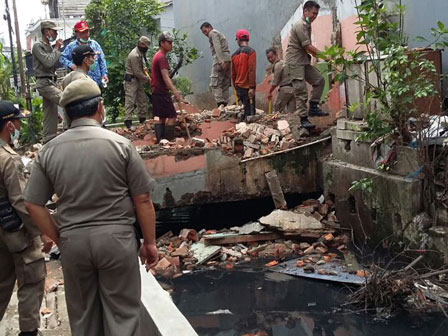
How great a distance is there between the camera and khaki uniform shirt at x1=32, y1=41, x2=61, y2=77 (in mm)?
7930

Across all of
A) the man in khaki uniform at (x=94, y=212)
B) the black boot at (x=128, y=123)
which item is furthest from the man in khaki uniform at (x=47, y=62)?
the man in khaki uniform at (x=94, y=212)

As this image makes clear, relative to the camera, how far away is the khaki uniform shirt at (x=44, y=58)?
793 centimetres

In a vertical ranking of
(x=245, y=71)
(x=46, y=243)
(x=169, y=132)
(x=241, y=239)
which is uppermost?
(x=245, y=71)

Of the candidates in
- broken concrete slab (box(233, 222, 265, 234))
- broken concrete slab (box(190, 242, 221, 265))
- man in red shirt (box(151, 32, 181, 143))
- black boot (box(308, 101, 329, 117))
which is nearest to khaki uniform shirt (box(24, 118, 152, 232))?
broken concrete slab (box(190, 242, 221, 265))

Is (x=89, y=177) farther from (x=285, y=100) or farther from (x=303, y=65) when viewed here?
(x=285, y=100)

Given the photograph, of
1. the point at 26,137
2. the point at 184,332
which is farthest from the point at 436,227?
the point at 26,137

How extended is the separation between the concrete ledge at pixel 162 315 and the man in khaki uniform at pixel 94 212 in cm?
35

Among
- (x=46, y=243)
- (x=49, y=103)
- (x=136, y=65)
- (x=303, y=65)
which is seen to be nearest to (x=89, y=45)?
(x=49, y=103)

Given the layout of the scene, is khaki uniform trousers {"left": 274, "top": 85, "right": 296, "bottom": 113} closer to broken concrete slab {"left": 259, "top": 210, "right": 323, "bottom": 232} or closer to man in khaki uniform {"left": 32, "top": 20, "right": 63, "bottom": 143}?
broken concrete slab {"left": 259, "top": 210, "right": 323, "bottom": 232}

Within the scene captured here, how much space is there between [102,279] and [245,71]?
823 centimetres

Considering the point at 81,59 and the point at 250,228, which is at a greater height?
the point at 81,59

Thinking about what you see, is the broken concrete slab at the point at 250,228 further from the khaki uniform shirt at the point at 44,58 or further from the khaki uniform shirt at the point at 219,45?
the khaki uniform shirt at the point at 219,45

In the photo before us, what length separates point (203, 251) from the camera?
8.98 meters

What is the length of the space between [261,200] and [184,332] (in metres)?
6.42
